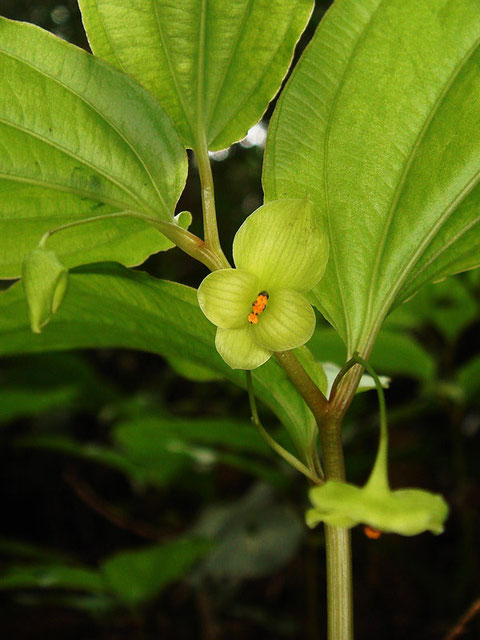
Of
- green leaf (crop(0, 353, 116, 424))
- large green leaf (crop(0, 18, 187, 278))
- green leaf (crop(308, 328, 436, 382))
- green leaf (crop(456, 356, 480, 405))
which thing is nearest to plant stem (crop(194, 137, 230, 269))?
large green leaf (crop(0, 18, 187, 278))

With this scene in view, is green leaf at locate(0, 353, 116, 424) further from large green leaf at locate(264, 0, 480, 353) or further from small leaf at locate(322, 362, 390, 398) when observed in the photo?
large green leaf at locate(264, 0, 480, 353)

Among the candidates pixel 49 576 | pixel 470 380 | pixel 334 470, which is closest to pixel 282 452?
pixel 334 470

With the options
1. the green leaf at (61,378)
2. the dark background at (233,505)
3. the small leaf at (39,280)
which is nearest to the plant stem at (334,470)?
the small leaf at (39,280)

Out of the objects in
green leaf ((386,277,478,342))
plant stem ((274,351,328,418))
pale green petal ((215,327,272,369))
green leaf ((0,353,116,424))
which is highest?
green leaf ((0,353,116,424))

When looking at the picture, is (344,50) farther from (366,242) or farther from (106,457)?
(106,457)

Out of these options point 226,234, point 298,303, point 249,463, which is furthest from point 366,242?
point 226,234

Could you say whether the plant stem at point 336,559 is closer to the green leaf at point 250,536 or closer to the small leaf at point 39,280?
the small leaf at point 39,280
